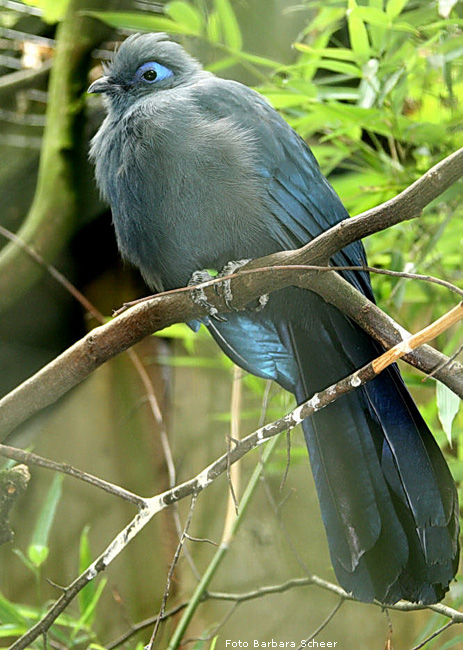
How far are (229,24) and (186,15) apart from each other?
0.21ft

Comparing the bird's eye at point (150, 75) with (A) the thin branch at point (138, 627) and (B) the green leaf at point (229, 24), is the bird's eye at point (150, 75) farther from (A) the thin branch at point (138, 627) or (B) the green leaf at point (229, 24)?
(A) the thin branch at point (138, 627)

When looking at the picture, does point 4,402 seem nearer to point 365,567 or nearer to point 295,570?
point 365,567

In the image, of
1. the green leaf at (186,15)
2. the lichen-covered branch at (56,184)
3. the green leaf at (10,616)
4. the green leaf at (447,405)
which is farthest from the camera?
the lichen-covered branch at (56,184)

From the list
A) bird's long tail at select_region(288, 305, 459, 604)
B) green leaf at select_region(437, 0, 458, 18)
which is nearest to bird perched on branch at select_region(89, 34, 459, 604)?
bird's long tail at select_region(288, 305, 459, 604)

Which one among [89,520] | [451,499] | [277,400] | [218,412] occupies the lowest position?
[89,520]

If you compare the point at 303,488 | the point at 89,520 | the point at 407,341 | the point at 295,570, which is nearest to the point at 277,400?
the point at 303,488

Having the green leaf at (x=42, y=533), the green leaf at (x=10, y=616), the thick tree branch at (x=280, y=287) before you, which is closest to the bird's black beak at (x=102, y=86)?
the thick tree branch at (x=280, y=287)

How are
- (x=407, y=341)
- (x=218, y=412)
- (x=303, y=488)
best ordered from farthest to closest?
(x=218, y=412) → (x=303, y=488) → (x=407, y=341)

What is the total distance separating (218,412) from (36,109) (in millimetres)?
818

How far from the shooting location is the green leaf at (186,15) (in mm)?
955

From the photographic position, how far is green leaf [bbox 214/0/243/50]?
0.98m

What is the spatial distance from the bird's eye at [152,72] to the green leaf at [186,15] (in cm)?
7

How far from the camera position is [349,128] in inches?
38.2

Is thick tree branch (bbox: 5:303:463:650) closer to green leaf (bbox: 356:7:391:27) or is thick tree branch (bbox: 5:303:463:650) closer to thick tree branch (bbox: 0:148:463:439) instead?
thick tree branch (bbox: 0:148:463:439)
